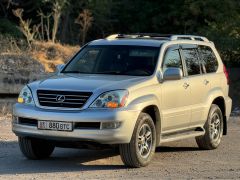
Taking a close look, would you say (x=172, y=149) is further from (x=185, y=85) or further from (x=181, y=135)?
(x=185, y=85)

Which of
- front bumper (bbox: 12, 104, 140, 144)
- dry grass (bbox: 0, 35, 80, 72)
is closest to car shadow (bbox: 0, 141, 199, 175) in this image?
front bumper (bbox: 12, 104, 140, 144)

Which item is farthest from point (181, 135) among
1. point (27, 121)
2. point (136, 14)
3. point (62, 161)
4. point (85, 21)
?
point (136, 14)

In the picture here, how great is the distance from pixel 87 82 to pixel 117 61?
1.10m

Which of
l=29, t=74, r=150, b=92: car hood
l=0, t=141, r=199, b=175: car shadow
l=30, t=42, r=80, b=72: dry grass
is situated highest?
l=29, t=74, r=150, b=92: car hood

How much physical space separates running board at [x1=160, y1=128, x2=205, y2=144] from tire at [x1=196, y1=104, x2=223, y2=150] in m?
0.23

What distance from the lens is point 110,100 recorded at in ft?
31.4

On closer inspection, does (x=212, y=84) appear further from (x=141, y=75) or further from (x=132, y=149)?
(x=132, y=149)

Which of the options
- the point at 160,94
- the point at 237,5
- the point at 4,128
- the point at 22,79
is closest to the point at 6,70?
the point at 22,79

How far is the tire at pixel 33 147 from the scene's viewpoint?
34.3 ft

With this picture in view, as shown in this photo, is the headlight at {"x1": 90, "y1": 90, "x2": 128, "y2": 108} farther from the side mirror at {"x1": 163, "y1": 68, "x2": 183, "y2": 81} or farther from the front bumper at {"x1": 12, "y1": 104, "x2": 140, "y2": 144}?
the side mirror at {"x1": 163, "y1": 68, "x2": 183, "y2": 81}

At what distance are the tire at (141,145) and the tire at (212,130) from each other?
1.87 metres

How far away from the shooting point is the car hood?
383 inches

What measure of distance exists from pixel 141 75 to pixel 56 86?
1286mm

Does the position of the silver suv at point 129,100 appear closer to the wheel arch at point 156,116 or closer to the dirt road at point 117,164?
the wheel arch at point 156,116
